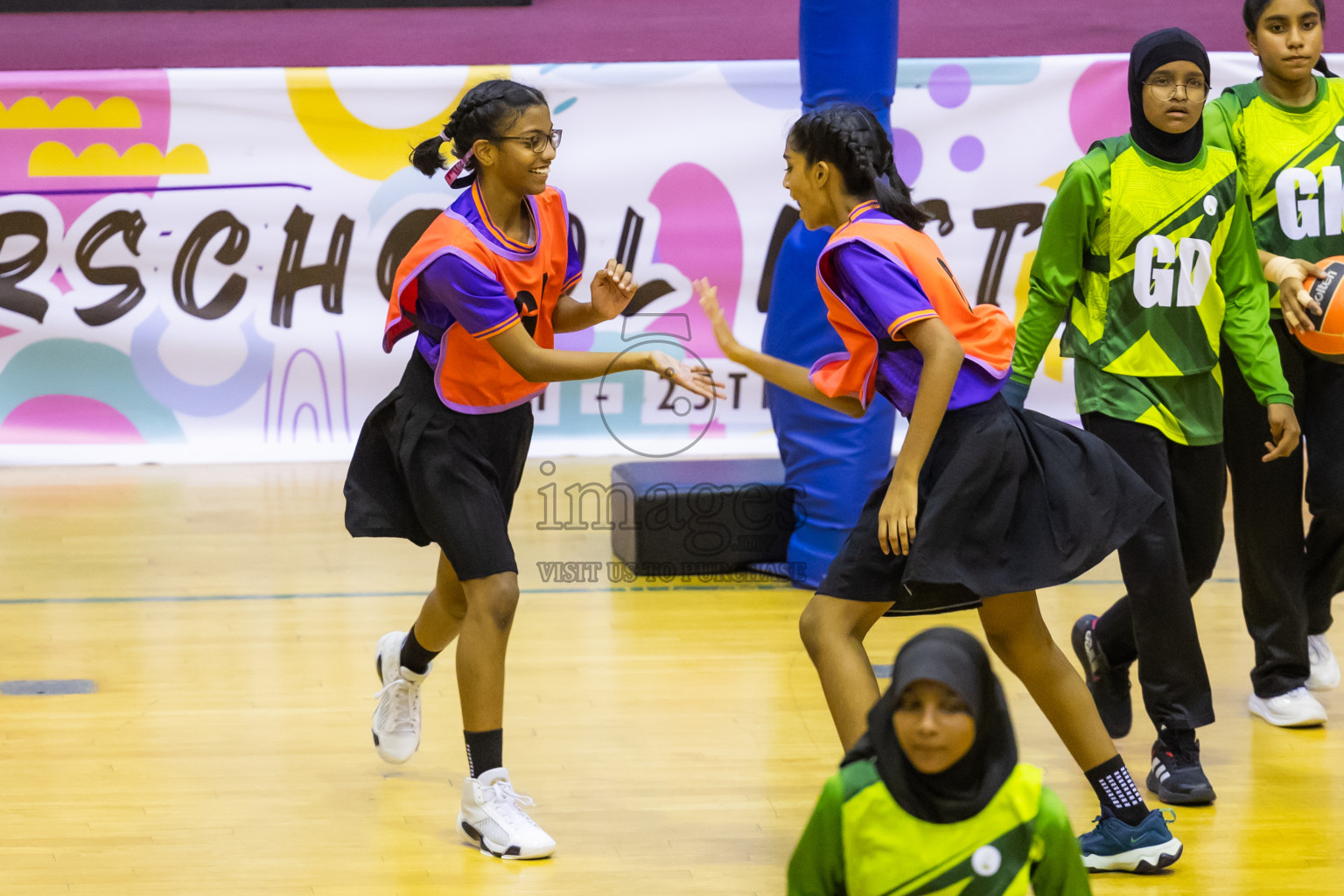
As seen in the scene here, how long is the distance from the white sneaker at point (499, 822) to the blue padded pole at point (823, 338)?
1925 millimetres

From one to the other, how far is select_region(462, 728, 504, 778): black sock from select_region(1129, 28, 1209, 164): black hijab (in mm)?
1732

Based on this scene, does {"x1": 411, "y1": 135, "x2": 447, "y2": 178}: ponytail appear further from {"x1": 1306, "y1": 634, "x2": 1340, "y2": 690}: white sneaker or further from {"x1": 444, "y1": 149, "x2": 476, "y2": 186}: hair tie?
{"x1": 1306, "y1": 634, "x2": 1340, "y2": 690}: white sneaker

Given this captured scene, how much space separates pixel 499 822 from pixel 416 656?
530mm

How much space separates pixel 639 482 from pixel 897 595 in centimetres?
248

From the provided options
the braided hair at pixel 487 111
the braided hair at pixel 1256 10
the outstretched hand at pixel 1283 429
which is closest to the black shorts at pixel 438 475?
the braided hair at pixel 487 111

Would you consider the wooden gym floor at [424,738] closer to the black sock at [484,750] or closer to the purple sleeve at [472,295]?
the black sock at [484,750]

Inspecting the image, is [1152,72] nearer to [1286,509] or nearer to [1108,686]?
[1286,509]

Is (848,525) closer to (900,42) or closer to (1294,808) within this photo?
(1294,808)

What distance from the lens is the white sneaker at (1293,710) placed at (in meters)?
3.53

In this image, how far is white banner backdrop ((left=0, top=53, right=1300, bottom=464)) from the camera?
21.5 feet

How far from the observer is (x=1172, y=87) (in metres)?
2.96

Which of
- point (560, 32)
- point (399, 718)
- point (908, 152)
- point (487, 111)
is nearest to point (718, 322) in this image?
point (487, 111)

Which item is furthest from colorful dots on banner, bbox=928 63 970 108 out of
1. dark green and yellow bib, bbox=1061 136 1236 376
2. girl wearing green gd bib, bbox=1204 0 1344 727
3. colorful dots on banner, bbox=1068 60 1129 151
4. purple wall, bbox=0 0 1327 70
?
dark green and yellow bib, bbox=1061 136 1236 376

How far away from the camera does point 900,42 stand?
7.48m
